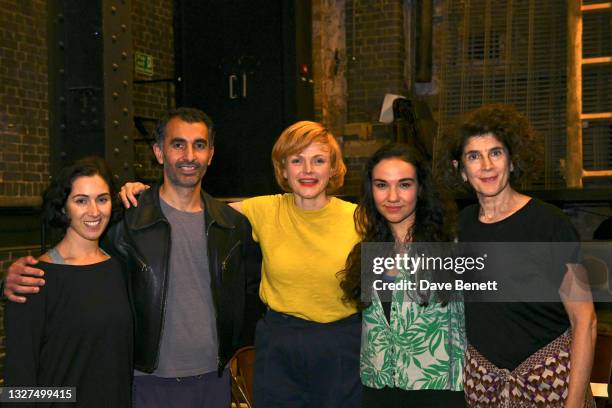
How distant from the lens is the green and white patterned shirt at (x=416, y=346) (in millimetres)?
2258

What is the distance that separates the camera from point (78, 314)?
7.56 ft

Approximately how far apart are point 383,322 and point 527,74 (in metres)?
6.11

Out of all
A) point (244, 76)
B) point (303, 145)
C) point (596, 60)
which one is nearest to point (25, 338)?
point (303, 145)

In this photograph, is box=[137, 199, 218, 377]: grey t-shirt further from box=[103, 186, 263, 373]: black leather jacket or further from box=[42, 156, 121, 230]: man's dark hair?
box=[42, 156, 121, 230]: man's dark hair

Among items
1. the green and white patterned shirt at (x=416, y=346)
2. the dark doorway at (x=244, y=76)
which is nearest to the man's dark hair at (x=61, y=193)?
the green and white patterned shirt at (x=416, y=346)

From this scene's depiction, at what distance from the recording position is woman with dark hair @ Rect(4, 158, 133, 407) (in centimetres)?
224

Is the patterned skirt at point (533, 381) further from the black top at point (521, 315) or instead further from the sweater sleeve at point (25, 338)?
the sweater sleeve at point (25, 338)

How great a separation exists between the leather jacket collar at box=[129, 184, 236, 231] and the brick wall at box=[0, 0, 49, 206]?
5.84 meters

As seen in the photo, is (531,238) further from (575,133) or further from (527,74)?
(527,74)

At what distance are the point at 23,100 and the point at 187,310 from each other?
675 cm

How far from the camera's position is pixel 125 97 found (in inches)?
125

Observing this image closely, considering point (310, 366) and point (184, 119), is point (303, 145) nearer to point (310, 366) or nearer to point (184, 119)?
point (184, 119)

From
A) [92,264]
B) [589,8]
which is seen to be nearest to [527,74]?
[589,8]

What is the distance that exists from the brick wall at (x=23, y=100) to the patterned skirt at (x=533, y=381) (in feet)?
22.7
